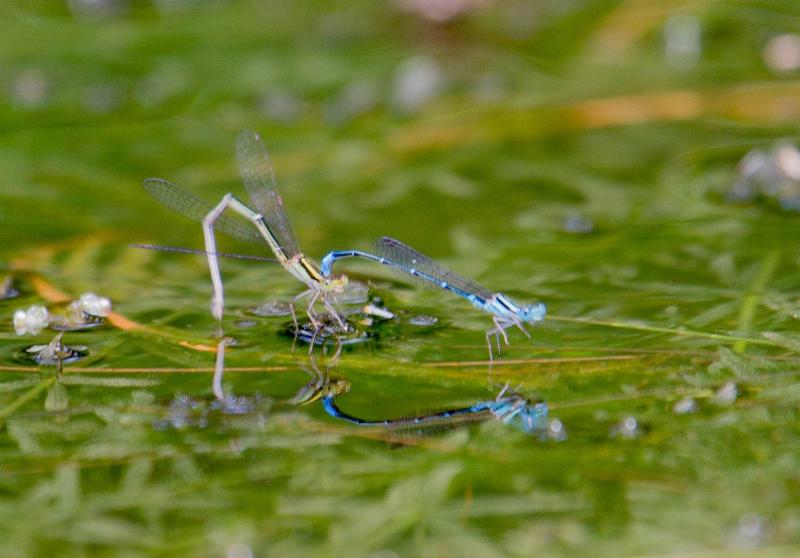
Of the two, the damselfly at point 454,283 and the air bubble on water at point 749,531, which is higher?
the damselfly at point 454,283

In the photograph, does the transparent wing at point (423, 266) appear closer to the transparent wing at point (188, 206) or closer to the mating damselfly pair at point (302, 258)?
the mating damselfly pair at point (302, 258)

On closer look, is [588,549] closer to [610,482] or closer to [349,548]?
[610,482]

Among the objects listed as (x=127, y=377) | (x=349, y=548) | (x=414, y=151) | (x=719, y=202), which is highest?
(x=414, y=151)

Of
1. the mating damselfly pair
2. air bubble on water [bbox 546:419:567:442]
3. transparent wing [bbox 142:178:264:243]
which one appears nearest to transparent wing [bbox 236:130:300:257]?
the mating damselfly pair

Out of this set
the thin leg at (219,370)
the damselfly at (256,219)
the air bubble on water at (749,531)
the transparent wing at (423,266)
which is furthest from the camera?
the damselfly at (256,219)

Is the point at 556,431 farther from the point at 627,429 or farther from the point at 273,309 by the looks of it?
the point at 273,309

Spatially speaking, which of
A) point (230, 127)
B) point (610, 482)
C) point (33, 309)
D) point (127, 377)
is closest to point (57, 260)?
point (33, 309)

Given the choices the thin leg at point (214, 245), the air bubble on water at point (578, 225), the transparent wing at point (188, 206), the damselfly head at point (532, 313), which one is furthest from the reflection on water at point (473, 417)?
the air bubble on water at point (578, 225)
